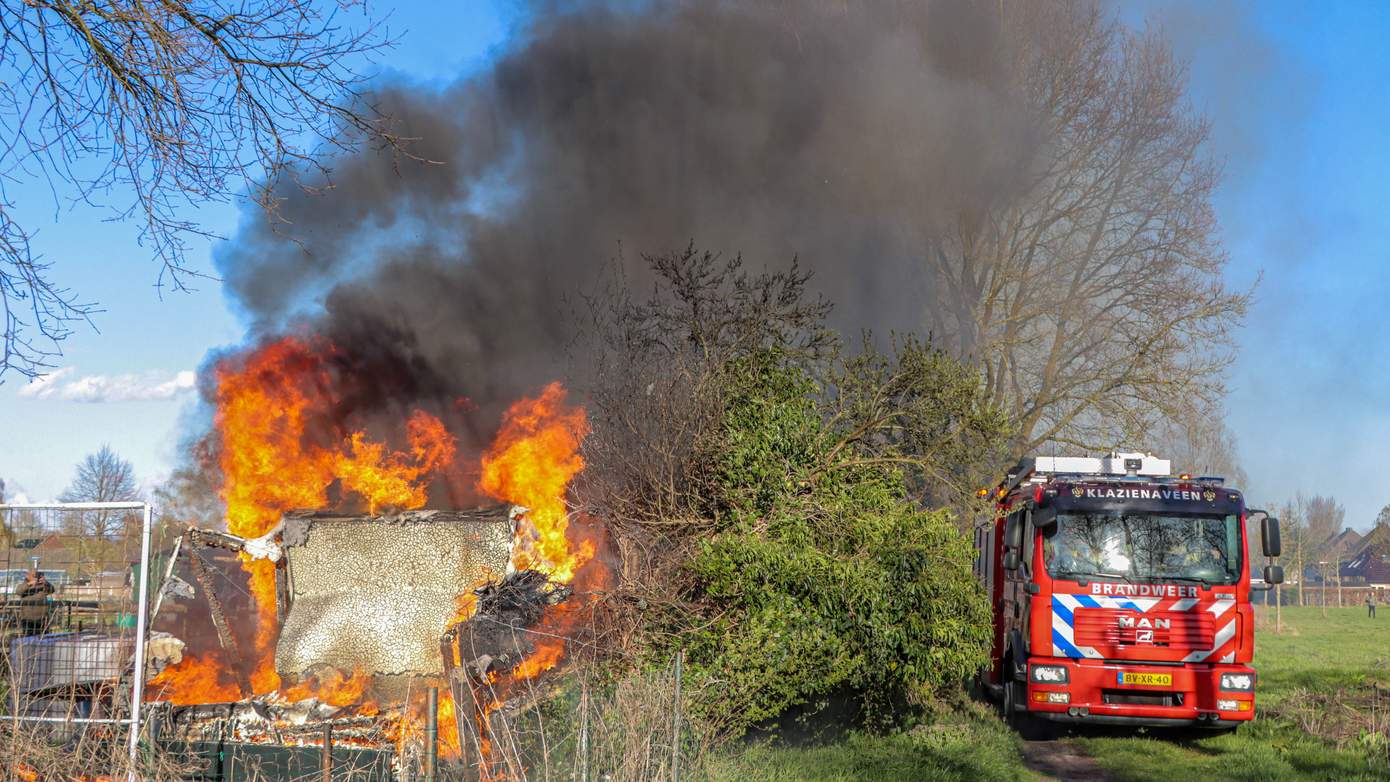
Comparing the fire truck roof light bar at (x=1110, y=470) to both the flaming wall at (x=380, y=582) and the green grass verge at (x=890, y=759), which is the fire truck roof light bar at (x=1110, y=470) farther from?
the flaming wall at (x=380, y=582)

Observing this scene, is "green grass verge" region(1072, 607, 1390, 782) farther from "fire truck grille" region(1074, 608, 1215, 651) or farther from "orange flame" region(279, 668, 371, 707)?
"orange flame" region(279, 668, 371, 707)

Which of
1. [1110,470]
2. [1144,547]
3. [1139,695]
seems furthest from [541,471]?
[1139,695]

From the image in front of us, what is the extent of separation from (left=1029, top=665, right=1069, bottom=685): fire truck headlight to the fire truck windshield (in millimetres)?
833

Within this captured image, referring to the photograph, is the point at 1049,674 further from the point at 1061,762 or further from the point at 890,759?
the point at 890,759

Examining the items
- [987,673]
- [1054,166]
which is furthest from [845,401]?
[1054,166]

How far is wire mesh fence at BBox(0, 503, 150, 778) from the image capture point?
19.3 feet

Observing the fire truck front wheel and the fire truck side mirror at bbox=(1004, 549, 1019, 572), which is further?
the fire truck front wheel

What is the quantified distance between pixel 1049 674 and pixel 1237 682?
1593 mm

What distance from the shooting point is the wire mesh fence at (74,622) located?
5.89 m

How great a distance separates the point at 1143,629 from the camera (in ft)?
31.4

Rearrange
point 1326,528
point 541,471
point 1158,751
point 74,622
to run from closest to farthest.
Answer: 1. point 74,622
2. point 1158,751
3. point 541,471
4. point 1326,528

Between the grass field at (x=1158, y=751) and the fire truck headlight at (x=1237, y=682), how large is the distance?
561 millimetres

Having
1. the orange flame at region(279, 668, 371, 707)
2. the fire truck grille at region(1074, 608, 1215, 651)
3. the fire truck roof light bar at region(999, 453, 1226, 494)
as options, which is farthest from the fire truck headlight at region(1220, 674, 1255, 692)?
the orange flame at region(279, 668, 371, 707)

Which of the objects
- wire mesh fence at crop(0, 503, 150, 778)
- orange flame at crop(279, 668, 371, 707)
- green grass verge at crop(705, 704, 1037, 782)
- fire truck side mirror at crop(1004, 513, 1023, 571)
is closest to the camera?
wire mesh fence at crop(0, 503, 150, 778)
